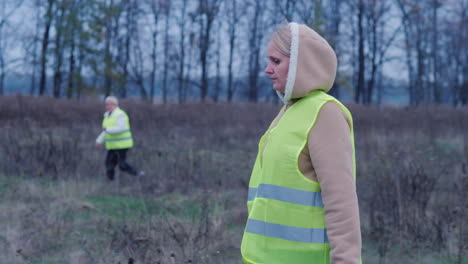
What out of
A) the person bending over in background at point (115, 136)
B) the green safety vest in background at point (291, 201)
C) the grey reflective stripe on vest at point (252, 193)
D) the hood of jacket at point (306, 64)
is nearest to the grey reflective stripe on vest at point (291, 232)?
the green safety vest in background at point (291, 201)

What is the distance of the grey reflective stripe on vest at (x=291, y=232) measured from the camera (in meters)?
1.91

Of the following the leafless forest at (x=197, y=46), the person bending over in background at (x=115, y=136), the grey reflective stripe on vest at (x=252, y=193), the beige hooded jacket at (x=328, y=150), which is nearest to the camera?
the beige hooded jacket at (x=328, y=150)

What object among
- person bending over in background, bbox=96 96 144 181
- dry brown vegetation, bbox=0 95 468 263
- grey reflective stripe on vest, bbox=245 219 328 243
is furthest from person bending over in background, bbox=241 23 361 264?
person bending over in background, bbox=96 96 144 181

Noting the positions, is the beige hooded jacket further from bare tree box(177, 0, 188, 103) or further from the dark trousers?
bare tree box(177, 0, 188, 103)

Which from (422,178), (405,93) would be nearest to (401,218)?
(422,178)

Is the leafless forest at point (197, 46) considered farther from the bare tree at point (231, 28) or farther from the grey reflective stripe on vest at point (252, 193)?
the grey reflective stripe on vest at point (252, 193)

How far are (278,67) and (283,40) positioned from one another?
11 centimetres

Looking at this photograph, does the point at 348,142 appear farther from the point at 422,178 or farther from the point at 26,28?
the point at 26,28

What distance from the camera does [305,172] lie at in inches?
76.3

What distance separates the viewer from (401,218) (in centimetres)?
560

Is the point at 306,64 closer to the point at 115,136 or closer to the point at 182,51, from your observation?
the point at 115,136

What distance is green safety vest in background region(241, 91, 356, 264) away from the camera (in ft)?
6.29

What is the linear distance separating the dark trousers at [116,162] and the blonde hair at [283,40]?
278 inches

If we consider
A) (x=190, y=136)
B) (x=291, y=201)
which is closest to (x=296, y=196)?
(x=291, y=201)
